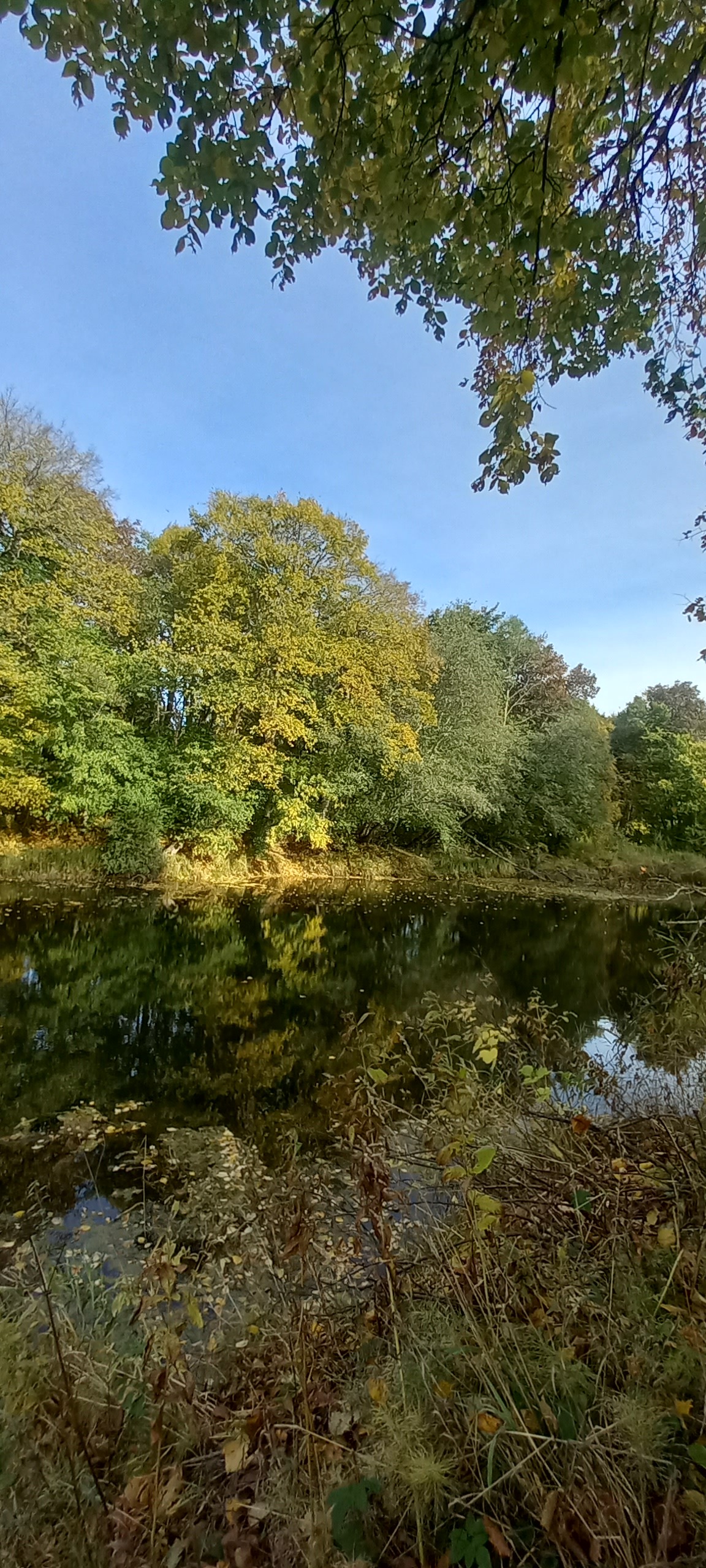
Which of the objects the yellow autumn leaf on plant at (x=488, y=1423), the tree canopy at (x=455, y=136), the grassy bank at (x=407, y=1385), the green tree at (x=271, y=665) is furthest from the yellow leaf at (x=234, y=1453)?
the green tree at (x=271, y=665)

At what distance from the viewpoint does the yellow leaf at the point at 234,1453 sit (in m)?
1.29

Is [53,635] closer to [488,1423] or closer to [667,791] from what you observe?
[488,1423]

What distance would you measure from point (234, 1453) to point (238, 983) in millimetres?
5804

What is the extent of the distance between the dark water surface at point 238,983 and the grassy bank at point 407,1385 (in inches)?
38.9

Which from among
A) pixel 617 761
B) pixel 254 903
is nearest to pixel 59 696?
pixel 254 903

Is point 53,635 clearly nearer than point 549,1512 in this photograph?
No

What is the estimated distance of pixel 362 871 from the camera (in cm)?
1650

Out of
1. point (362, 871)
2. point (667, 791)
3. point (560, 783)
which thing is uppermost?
point (560, 783)

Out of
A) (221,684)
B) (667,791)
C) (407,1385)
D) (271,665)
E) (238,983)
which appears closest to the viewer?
(407,1385)

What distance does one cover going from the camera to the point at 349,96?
6.30ft

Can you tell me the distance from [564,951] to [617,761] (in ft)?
59.9

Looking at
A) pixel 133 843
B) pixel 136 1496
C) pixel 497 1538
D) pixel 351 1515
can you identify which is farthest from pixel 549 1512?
pixel 133 843

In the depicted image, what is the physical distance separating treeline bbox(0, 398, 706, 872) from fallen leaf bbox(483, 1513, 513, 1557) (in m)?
11.9

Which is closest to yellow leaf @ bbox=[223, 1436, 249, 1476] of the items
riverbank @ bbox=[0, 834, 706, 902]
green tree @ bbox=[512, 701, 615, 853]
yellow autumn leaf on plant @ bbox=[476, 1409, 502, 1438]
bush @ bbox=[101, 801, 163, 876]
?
yellow autumn leaf on plant @ bbox=[476, 1409, 502, 1438]
